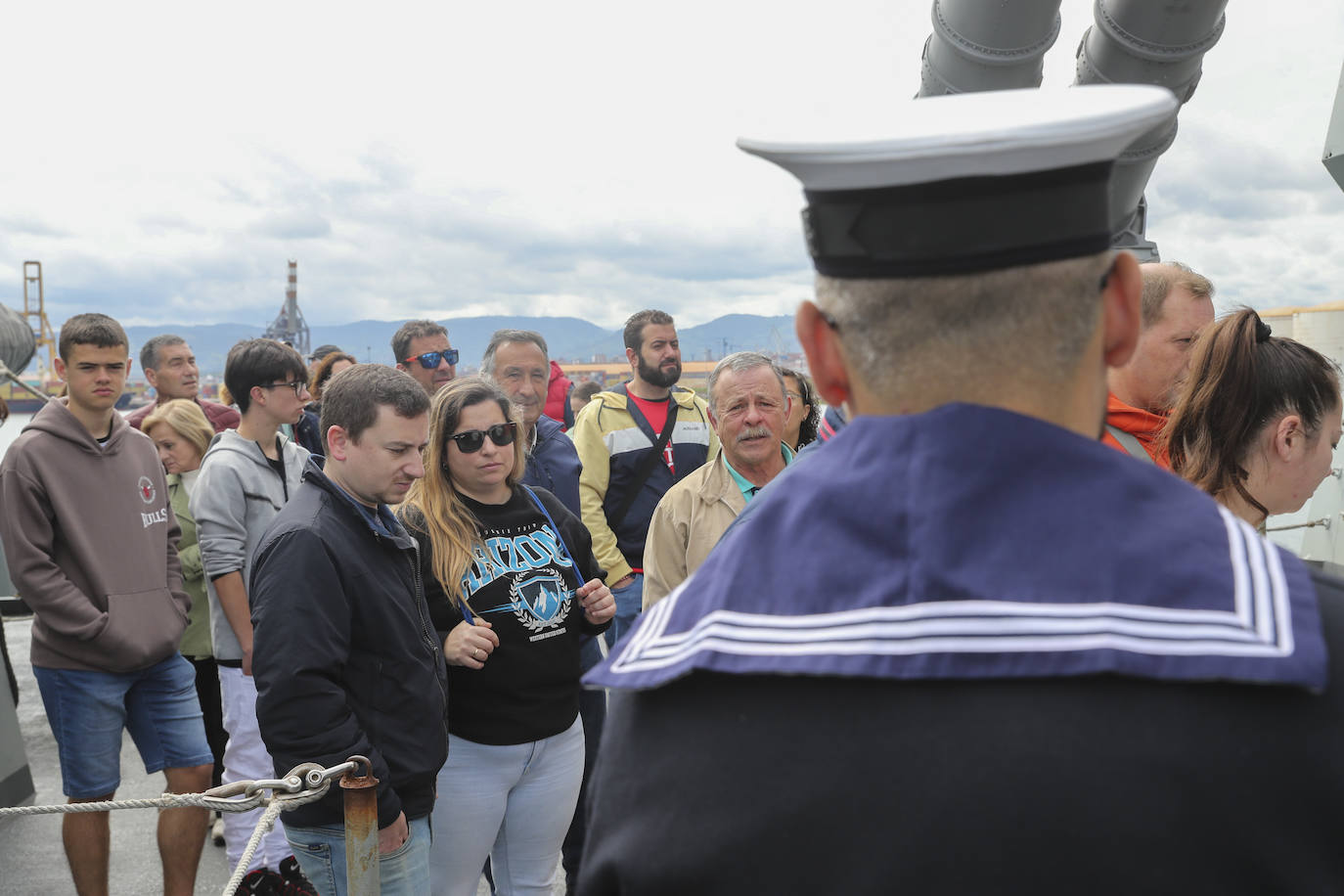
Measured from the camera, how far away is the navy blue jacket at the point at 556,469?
4.27 metres

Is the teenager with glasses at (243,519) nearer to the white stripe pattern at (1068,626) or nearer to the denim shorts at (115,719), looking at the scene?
the denim shorts at (115,719)

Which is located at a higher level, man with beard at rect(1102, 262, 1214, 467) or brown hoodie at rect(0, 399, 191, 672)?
man with beard at rect(1102, 262, 1214, 467)

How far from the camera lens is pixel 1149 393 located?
109 inches

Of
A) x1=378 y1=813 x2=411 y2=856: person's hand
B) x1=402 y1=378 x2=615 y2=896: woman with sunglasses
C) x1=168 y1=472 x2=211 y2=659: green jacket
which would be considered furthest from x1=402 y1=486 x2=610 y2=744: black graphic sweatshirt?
x1=168 y1=472 x2=211 y2=659: green jacket

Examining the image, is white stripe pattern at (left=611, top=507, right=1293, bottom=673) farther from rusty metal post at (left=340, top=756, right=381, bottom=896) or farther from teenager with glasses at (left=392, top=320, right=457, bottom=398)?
teenager with glasses at (left=392, top=320, right=457, bottom=398)

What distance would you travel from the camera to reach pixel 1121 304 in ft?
3.01

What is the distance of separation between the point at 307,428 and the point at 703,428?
90.0 inches

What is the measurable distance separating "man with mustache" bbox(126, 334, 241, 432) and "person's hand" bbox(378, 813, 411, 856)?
376 centimetres

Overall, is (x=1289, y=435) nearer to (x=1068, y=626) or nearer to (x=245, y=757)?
(x=1068, y=626)

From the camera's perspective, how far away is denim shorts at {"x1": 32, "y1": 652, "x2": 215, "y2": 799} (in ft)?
12.0

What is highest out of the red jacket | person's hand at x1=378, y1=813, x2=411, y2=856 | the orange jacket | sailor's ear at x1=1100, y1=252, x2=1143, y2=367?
sailor's ear at x1=1100, y1=252, x2=1143, y2=367

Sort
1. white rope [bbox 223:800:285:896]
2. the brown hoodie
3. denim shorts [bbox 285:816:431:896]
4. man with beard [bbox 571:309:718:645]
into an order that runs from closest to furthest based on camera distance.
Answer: white rope [bbox 223:800:285:896] → denim shorts [bbox 285:816:431:896] → the brown hoodie → man with beard [bbox 571:309:718:645]

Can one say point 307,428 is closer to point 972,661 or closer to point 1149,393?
point 1149,393

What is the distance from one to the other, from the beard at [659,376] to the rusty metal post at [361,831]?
115 inches
